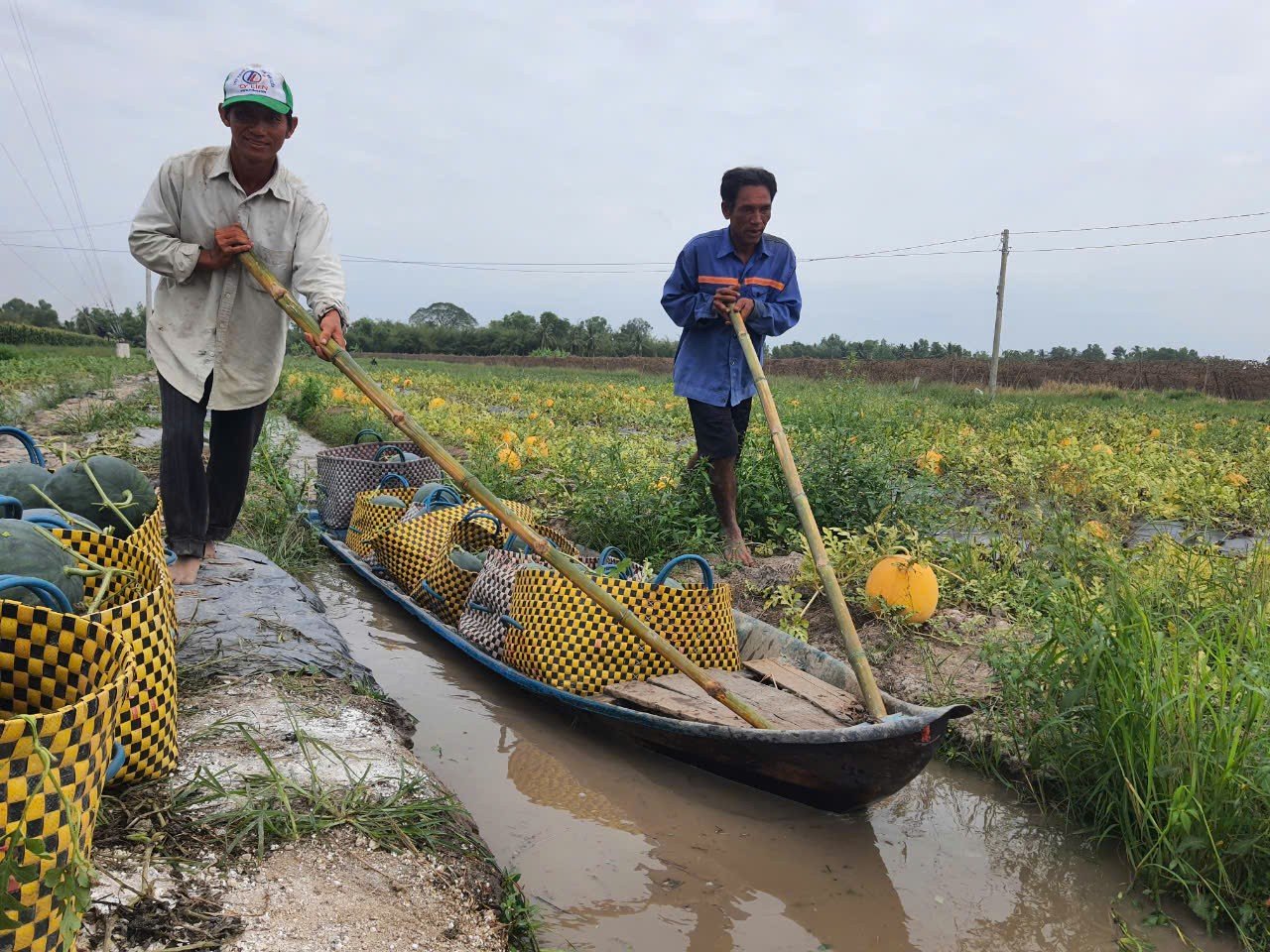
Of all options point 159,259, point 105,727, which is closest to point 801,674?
point 105,727

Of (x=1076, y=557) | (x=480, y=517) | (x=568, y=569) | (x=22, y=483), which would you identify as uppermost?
(x=22, y=483)

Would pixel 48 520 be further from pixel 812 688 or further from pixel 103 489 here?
pixel 812 688

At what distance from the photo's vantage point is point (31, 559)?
1.96m

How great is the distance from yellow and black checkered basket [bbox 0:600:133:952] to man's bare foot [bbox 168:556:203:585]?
217cm

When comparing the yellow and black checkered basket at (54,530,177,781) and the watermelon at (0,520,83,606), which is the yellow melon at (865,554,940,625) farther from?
the watermelon at (0,520,83,606)

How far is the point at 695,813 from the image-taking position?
3.01 metres

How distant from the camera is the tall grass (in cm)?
247

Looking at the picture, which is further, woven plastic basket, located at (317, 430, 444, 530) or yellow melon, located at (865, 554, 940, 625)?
woven plastic basket, located at (317, 430, 444, 530)

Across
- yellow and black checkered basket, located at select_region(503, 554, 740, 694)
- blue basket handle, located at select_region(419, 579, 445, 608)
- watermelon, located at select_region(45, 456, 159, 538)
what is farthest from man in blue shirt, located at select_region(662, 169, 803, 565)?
watermelon, located at select_region(45, 456, 159, 538)

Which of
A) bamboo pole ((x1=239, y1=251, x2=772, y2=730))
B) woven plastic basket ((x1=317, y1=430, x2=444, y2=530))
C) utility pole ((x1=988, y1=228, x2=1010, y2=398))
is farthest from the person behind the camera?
utility pole ((x1=988, y1=228, x2=1010, y2=398))

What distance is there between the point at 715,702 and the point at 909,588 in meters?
1.40

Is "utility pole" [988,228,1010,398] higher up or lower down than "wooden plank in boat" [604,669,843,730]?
higher up

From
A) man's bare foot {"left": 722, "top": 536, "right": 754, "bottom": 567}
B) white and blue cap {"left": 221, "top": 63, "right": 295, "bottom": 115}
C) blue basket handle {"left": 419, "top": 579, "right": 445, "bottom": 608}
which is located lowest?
blue basket handle {"left": 419, "top": 579, "right": 445, "bottom": 608}

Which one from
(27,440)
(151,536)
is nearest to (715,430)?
(151,536)
